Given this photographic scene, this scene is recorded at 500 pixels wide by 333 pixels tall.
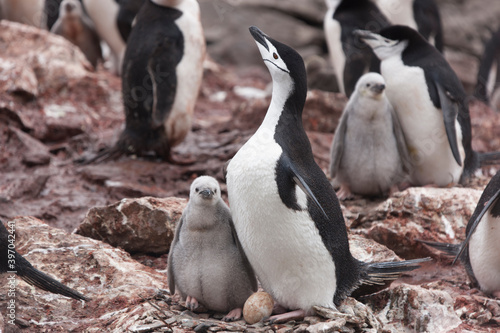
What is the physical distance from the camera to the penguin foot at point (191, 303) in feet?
11.0

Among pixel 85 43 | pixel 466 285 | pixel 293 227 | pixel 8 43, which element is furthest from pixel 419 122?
pixel 85 43

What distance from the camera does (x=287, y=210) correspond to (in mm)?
3199

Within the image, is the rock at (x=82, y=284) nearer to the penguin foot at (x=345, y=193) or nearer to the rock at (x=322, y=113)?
the penguin foot at (x=345, y=193)

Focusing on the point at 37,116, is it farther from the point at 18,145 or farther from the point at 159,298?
the point at 159,298

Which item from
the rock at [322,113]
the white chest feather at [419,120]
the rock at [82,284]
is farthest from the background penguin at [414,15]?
the rock at [82,284]

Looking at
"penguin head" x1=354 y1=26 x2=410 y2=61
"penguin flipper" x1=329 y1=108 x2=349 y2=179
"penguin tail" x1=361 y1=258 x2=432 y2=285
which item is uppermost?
"penguin head" x1=354 y1=26 x2=410 y2=61

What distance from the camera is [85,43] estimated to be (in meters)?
10.1

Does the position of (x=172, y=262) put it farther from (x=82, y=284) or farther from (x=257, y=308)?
(x=82, y=284)

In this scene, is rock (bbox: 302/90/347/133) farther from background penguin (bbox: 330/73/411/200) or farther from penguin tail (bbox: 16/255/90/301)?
penguin tail (bbox: 16/255/90/301)

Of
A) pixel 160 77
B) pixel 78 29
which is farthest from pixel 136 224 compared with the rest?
pixel 78 29

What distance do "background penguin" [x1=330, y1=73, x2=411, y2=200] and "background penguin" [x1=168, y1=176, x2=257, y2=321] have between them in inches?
78.3

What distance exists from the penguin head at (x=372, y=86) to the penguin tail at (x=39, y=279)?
2627 millimetres

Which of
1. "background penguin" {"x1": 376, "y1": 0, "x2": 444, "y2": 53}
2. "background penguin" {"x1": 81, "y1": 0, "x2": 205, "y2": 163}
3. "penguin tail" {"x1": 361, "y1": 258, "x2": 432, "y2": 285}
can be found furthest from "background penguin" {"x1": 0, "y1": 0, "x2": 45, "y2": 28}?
"penguin tail" {"x1": 361, "y1": 258, "x2": 432, "y2": 285}

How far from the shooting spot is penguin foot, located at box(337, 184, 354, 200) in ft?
17.9
